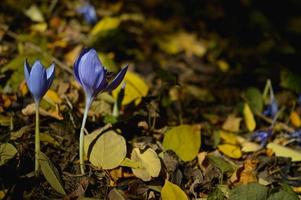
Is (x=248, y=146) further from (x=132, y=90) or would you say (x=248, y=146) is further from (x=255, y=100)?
(x=132, y=90)

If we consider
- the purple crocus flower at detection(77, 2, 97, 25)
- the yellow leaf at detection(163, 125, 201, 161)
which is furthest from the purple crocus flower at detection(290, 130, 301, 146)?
the purple crocus flower at detection(77, 2, 97, 25)

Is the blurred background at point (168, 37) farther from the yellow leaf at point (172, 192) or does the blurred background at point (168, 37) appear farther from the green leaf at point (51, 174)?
the yellow leaf at point (172, 192)

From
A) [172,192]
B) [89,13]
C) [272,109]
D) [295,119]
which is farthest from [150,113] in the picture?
[89,13]

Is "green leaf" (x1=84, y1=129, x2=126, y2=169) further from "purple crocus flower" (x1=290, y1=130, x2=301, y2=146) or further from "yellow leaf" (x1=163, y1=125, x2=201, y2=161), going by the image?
"purple crocus flower" (x1=290, y1=130, x2=301, y2=146)

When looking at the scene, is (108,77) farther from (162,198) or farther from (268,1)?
(268,1)

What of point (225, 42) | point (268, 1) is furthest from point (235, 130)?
point (268, 1)

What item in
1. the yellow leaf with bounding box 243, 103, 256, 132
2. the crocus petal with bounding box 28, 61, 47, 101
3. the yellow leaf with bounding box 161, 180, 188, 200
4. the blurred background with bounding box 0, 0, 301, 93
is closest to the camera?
the crocus petal with bounding box 28, 61, 47, 101
